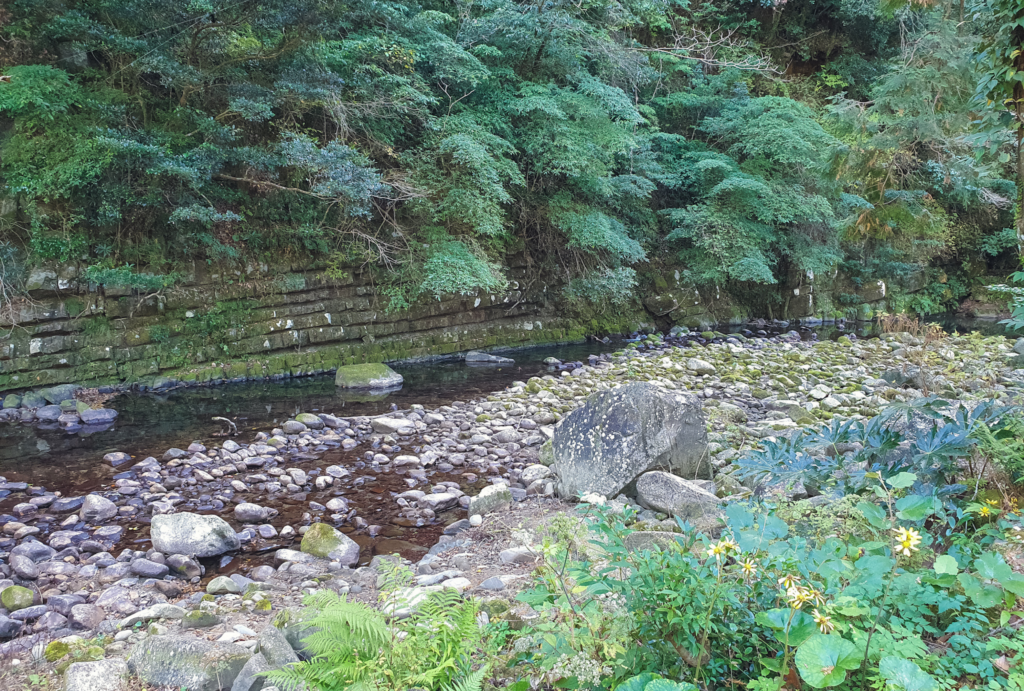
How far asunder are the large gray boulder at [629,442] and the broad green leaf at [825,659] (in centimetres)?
270

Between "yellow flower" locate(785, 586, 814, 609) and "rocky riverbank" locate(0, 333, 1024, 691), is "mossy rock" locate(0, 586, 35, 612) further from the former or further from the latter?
"yellow flower" locate(785, 586, 814, 609)

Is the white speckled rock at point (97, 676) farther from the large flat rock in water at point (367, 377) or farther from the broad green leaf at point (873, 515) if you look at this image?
the large flat rock in water at point (367, 377)

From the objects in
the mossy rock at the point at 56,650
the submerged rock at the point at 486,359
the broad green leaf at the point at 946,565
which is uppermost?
the broad green leaf at the point at 946,565

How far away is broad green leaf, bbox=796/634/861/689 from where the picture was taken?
45.9 inches

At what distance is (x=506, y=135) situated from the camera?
34.4 feet

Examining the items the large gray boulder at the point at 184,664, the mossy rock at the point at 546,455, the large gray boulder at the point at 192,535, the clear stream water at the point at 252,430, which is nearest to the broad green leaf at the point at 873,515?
the large gray boulder at the point at 184,664

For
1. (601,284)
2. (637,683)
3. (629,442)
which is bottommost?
(629,442)

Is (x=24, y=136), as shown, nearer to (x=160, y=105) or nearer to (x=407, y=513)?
(x=160, y=105)

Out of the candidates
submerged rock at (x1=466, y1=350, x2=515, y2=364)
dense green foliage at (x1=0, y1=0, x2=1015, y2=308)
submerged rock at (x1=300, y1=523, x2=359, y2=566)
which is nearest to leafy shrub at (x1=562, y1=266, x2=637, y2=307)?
dense green foliage at (x1=0, y1=0, x2=1015, y2=308)

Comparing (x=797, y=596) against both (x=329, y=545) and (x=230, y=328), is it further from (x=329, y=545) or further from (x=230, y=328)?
(x=230, y=328)

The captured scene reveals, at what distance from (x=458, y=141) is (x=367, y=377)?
12.7 ft

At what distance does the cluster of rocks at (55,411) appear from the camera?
6645 millimetres

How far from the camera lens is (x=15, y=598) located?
3014mm

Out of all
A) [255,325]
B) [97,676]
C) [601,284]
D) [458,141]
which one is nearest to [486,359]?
[601,284]
